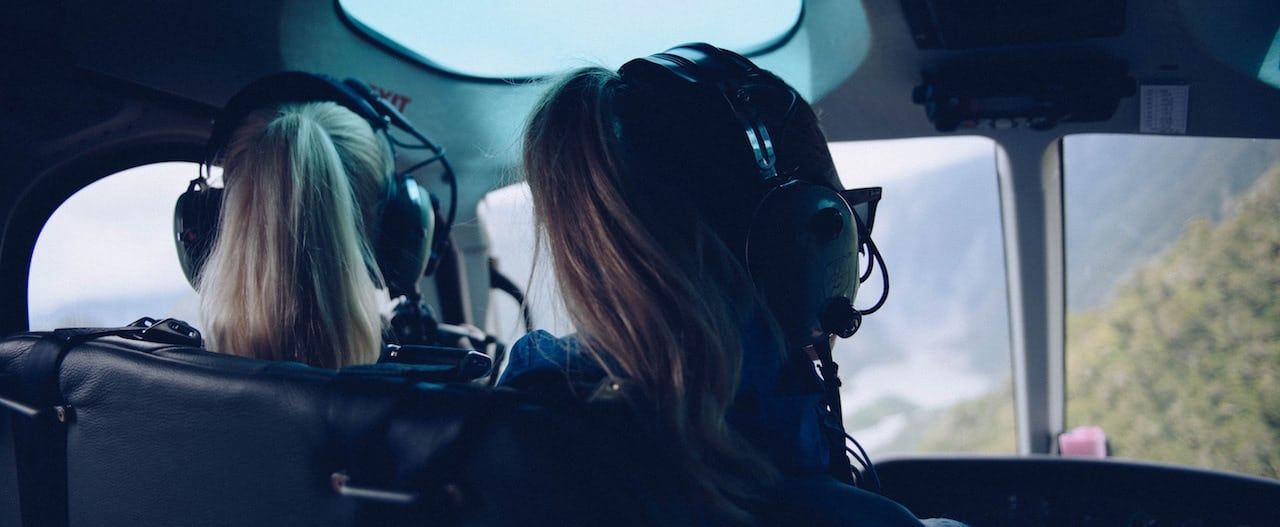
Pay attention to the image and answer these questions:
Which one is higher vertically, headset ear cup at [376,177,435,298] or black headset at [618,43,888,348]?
black headset at [618,43,888,348]

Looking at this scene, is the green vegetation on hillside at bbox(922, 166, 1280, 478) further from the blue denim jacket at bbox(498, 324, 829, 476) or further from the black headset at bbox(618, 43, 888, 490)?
the blue denim jacket at bbox(498, 324, 829, 476)

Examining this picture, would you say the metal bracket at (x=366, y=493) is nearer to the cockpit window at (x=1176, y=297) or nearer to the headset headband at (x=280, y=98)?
the headset headband at (x=280, y=98)

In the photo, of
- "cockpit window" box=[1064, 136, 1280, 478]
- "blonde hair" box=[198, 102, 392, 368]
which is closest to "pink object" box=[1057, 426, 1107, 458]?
"cockpit window" box=[1064, 136, 1280, 478]

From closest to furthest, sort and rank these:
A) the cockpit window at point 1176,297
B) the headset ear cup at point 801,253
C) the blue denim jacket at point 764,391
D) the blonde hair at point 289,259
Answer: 1. the blue denim jacket at point 764,391
2. the headset ear cup at point 801,253
3. the blonde hair at point 289,259
4. the cockpit window at point 1176,297

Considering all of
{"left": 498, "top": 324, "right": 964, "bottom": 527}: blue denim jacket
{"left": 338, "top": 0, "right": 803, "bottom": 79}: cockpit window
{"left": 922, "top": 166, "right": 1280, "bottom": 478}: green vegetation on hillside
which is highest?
{"left": 338, "top": 0, "right": 803, "bottom": 79}: cockpit window

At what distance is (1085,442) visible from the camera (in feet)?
8.61

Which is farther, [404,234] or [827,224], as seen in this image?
[404,234]

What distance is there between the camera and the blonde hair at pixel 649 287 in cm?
73

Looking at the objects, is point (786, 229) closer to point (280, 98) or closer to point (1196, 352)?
point (280, 98)

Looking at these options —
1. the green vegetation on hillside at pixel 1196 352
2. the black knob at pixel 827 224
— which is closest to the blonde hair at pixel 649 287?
the black knob at pixel 827 224

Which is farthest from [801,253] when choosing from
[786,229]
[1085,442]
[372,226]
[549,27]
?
[1085,442]

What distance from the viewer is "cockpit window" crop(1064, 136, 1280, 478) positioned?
229cm

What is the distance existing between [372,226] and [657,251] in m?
1.14

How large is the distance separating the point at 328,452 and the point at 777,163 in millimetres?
679
